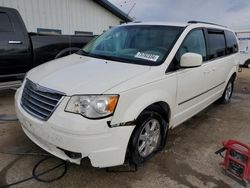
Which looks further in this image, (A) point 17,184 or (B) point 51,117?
(A) point 17,184

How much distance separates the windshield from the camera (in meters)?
3.21

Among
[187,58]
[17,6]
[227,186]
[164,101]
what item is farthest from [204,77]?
[17,6]

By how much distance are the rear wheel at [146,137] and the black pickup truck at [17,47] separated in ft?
12.6

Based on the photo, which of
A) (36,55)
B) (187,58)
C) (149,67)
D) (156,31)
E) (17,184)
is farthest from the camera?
(36,55)

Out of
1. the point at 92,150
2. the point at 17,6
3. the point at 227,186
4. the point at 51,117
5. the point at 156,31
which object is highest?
the point at 17,6

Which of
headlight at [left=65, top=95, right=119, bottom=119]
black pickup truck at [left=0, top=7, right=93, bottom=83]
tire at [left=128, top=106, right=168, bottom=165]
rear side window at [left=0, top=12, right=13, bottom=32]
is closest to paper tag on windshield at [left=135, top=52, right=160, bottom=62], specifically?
tire at [left=128, top=106, right=168, bottom=165]

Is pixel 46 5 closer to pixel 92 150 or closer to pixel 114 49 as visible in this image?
pixel 114 49

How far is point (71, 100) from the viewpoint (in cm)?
240

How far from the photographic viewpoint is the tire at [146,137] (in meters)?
2.74

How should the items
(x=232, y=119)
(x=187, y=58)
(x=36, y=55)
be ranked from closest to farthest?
(x=187, y=58), (x=232, y=119), (x=36, y=55)

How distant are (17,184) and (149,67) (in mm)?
2018

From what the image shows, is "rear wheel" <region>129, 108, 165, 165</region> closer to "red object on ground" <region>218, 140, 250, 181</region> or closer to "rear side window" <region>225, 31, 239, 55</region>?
"red object on ground" <region>218, 140, 250, 181</region>

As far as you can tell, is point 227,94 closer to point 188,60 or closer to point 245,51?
point 188,60

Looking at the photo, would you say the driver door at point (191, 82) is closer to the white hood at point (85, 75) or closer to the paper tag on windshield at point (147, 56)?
the paper tag on windshield at point (147, 56)
